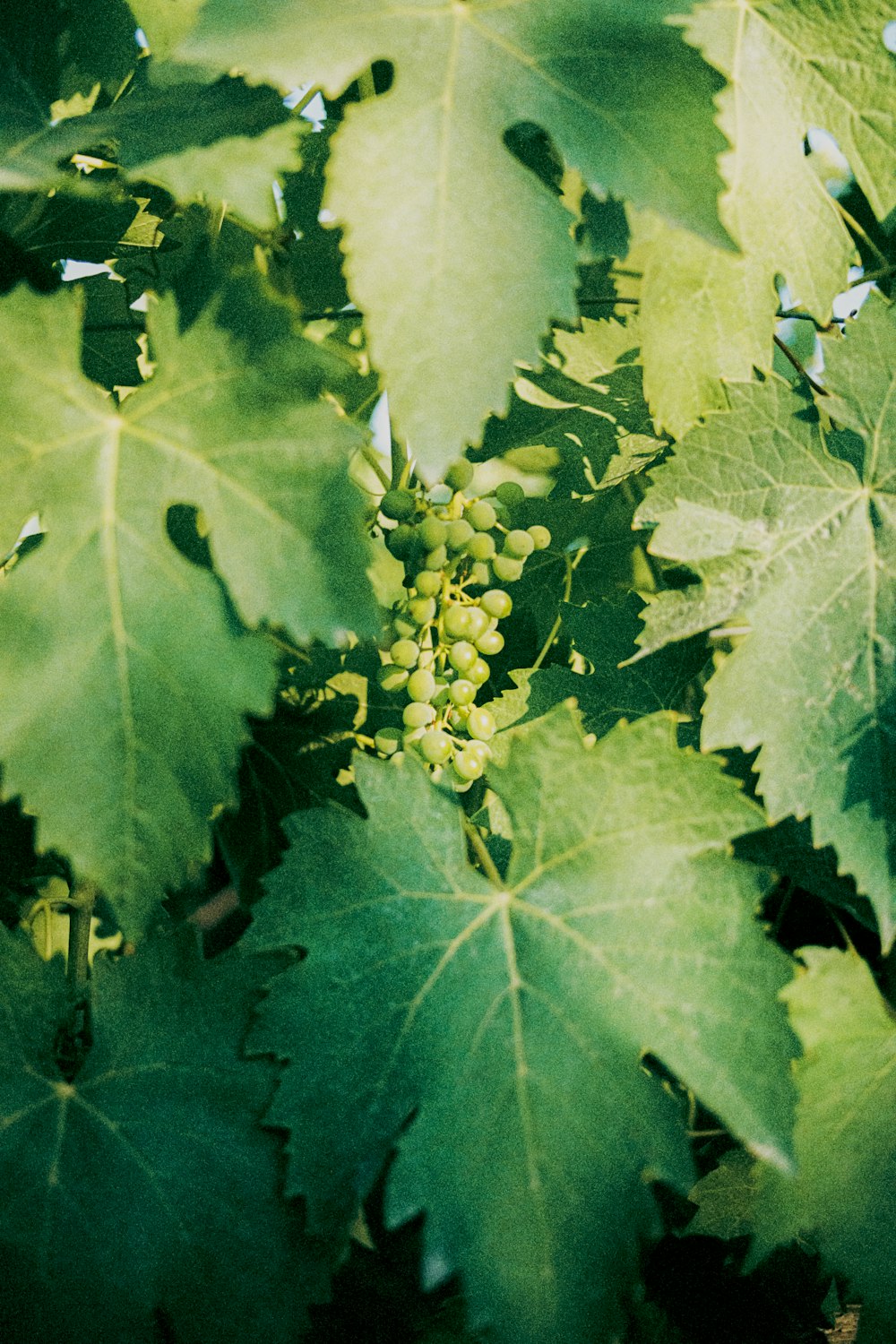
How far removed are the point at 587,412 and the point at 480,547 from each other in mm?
241

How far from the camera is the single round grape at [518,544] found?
108 centimetres

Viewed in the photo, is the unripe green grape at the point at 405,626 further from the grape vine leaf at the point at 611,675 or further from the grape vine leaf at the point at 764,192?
the grape vine leaf at the point at 764,192

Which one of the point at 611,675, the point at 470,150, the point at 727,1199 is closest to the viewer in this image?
the point at 470,150

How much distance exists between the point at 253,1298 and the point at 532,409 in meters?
0.95

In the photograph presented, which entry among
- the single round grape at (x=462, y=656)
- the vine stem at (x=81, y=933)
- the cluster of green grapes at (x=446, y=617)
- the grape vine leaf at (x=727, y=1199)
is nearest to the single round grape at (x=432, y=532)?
the cluster of green grapes at (x=446, y=617)

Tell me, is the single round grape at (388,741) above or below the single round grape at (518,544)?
below

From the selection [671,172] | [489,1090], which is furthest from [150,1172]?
[671,172]

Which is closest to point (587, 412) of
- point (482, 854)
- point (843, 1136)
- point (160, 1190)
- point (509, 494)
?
point (509, 494)

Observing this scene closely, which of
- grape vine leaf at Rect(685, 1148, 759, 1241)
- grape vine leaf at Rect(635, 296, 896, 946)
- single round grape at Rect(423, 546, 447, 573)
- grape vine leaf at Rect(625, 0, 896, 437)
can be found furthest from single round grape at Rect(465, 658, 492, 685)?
grape vine leaf at Rect(685, 1148, 759, 1241)

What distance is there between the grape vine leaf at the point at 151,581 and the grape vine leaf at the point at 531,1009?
0.49 feet

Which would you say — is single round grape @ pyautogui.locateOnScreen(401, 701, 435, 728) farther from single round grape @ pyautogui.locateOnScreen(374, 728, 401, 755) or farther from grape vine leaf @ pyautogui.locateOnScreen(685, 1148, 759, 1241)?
grape vine leaf @ pyautogui.locateOnScreen(685, 1148, 759, 1241)

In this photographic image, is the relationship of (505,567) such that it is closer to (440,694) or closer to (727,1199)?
(440,694)

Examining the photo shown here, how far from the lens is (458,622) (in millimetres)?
1049

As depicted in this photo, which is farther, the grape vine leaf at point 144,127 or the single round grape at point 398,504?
the single round grape at point 398,504
